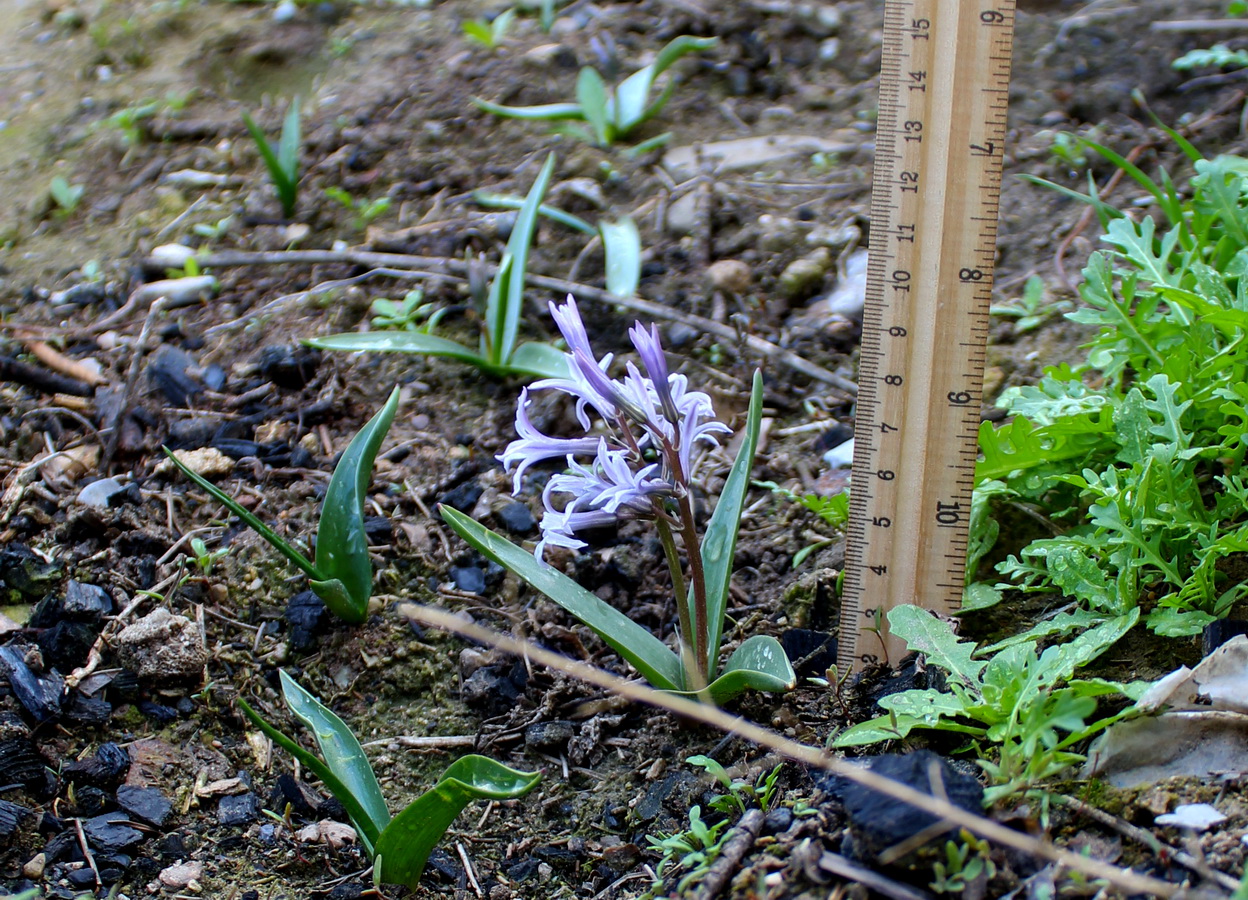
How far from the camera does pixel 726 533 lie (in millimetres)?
2260

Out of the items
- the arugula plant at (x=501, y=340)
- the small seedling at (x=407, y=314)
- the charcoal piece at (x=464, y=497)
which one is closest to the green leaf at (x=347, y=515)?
the charcoal piece at (x=464, y=497)

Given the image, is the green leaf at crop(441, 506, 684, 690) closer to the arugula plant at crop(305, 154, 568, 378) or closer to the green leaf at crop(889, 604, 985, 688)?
the green leaf at crop(889, 604, 985, 688)

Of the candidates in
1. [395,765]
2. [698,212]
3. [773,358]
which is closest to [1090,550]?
[773,358]

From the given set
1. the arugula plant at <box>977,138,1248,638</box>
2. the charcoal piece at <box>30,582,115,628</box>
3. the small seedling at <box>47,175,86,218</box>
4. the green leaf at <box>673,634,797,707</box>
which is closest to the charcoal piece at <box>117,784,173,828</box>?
the charcoal piece at <box>30,582,115,628</box>

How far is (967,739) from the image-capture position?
1.91 metres

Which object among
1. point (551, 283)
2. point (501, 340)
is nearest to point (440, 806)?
point (501, 340)

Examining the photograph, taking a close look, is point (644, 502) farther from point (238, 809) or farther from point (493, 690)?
point (238, 809)

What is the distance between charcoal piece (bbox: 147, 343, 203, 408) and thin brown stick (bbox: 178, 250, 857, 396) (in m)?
0.59

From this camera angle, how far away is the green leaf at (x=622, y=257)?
350 centimetres

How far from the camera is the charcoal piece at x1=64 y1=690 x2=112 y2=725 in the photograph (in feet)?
7.61

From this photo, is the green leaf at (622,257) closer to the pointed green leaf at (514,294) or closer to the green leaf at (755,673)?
the pointed green leaf at (514,294)

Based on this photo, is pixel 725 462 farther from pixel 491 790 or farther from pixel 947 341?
pixel 491 790

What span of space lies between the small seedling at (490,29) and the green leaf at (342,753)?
3501 mm

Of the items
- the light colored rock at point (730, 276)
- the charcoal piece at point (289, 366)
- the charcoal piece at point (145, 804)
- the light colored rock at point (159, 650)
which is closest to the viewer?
the charcoal piece at point (145, 804)
